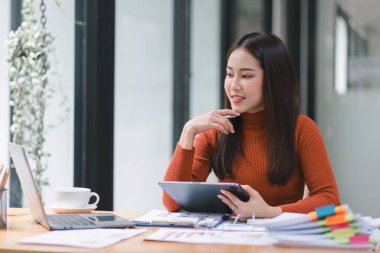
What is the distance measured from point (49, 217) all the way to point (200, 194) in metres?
0.43

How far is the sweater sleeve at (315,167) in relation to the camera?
2243 millimetres

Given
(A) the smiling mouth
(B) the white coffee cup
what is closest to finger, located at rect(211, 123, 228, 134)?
(A) the smiling mouth

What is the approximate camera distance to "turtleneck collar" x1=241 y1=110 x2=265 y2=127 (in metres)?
2.43

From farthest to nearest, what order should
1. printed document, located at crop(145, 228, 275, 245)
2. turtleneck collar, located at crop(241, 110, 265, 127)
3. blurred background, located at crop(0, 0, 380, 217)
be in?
1. blurred background, located at crop(0, 0, 380, 217)
2. turtleneck collar, located at crop(241, 110, 265, 127)
3. printed document, located at crop(145, 228, 275, 245)

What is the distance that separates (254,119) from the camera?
2432 mm

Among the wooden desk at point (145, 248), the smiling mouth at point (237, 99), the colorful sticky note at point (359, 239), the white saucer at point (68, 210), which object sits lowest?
the white saucer at point (68, 210)

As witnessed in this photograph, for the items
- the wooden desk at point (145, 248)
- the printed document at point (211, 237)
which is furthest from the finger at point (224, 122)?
the wooden desk at point (145, 248)

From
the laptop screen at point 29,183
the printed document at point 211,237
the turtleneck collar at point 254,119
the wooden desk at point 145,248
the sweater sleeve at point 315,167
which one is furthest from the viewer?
the turtleneck collar at point 254,119

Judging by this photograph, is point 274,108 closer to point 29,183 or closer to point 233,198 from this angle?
point 233,198

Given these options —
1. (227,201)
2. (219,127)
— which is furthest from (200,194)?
(219,127)

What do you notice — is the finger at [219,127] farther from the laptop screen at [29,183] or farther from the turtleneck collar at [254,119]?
the laptop screen at [29,183]

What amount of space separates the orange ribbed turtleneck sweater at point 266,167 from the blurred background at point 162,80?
24.1 inches

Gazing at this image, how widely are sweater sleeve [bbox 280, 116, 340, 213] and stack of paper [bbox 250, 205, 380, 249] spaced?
574mm

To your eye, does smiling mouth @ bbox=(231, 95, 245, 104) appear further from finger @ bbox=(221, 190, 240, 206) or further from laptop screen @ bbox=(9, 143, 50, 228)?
laptop screen @ bbox=(9, 143, 50, 228)
